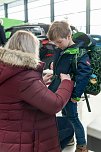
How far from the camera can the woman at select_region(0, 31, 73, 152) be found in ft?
4.65

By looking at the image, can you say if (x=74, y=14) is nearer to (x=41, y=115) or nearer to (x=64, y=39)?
(x=64, y=39)

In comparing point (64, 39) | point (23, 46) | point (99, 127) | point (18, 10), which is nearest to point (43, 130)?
point (23, 46)

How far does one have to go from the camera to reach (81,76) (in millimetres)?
2021

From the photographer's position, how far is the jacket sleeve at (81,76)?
2020 millimetres

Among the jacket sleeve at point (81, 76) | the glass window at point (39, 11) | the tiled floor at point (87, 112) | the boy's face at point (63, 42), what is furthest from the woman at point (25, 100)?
the glass window at point (39, 11)

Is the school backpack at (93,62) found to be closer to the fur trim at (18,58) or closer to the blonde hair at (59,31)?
the blonde hair at (59,31)

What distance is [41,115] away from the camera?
1.53m

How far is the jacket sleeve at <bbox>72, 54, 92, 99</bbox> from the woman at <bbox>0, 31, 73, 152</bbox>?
1.43ft

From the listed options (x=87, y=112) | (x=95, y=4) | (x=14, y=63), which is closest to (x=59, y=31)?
(x=14, y=63)

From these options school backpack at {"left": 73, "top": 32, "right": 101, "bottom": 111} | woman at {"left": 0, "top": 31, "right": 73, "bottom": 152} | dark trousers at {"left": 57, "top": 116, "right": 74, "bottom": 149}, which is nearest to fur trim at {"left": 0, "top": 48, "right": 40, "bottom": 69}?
woman at {"left": 0, "top": 31, "right": 73, "bottom": 152}

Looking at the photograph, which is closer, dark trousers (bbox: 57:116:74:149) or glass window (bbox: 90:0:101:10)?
dark trousers (bbox: 57:116:74:149)

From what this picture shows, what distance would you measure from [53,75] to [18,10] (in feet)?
41.0

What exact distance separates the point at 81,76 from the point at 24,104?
701 mm

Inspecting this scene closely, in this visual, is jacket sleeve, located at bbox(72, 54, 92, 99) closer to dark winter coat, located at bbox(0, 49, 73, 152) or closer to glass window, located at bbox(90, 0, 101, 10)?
dark winter coat, located at bbox(0, 49, 73, 152)
